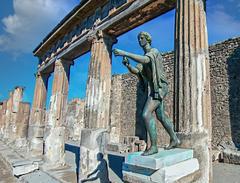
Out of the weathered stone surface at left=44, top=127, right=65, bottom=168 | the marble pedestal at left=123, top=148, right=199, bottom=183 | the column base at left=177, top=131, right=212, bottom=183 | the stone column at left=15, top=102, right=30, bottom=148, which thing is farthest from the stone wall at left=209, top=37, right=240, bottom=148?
the stone column at left=15, top=102, right=30, bottom=148

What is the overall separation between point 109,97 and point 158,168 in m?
3.48

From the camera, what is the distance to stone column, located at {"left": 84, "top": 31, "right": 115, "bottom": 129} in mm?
5520

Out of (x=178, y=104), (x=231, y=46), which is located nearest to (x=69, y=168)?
(x=178, y=104)

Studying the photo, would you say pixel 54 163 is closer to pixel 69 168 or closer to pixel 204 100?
pixel 69 168

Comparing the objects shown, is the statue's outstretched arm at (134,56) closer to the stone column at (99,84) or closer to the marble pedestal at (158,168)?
the marble pedestal at (158,168)

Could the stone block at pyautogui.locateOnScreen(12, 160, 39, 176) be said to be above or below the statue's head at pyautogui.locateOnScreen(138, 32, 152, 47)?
below

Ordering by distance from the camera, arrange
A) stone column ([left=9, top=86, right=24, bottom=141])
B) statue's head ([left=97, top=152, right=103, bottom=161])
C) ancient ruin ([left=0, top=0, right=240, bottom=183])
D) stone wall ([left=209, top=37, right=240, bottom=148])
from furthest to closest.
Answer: stone column ([left=9, top=86, right=24, bottom=141]) < stone wall ([left=209, top=37, right=240, bottom=148]) < statue's head ([left=97, top=152, right=103, bottom=161]) < ancient ruin ([left=0, top=0, right=240, bottom=183])

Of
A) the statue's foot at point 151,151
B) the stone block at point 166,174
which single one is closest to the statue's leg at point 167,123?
the stone block at point 166,174

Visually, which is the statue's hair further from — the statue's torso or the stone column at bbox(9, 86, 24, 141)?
the stone column at bbox(9, 86, 24, 141)

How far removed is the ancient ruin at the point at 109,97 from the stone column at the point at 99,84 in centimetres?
3

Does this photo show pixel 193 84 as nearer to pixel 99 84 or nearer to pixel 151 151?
pixel 151 151

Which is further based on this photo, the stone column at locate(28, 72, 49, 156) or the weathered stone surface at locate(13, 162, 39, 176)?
the stone column at locate(28, 72, 49, 156)

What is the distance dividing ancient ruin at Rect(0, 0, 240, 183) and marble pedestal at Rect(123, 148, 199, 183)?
0.02 metres

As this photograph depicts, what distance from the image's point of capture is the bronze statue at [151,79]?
118 inches
